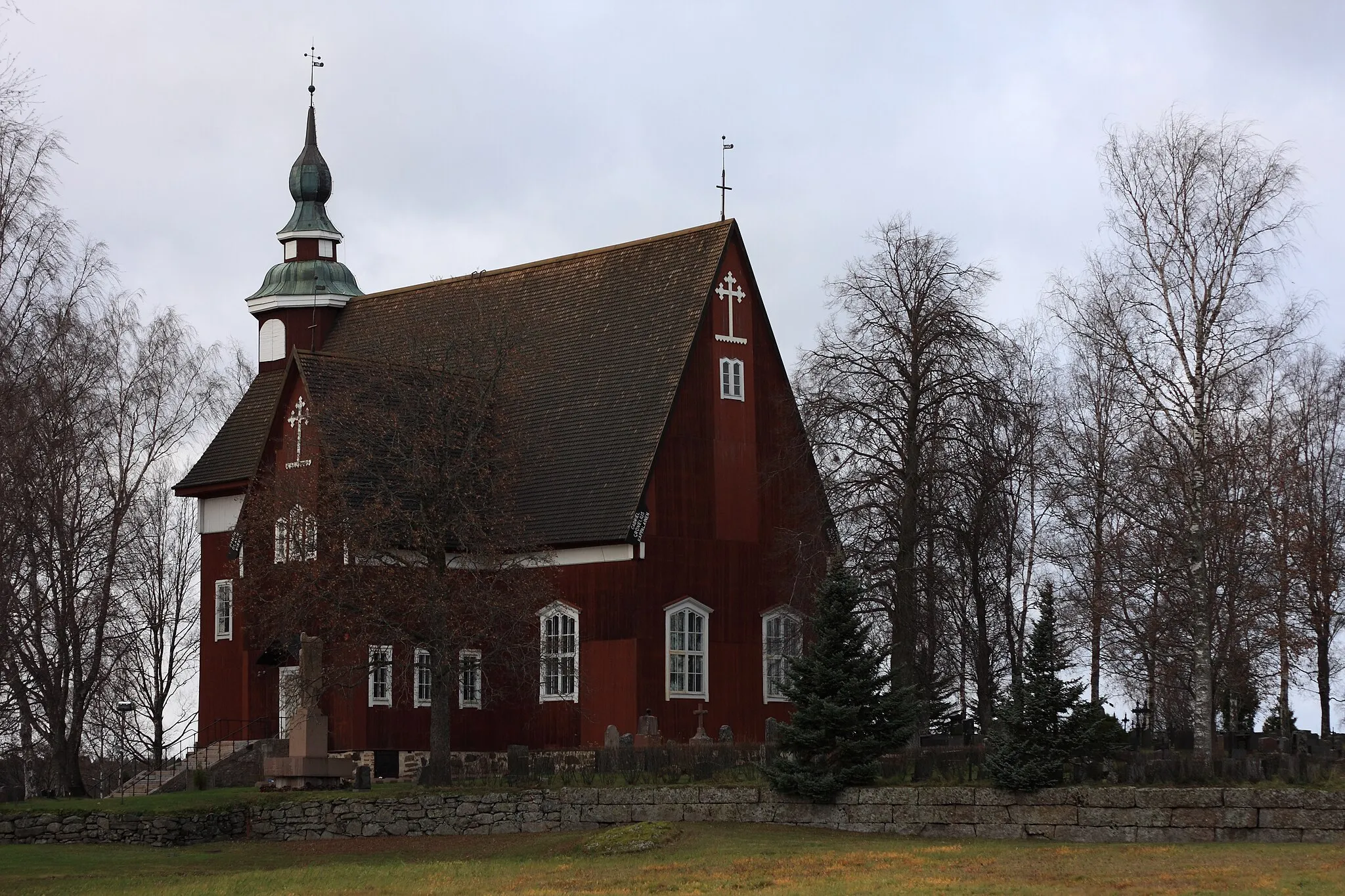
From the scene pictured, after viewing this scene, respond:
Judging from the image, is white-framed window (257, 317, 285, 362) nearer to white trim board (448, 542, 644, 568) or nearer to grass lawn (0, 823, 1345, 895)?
white trim board (448, 542, 644, 568)

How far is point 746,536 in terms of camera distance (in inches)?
1635

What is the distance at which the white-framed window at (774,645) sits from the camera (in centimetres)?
4125

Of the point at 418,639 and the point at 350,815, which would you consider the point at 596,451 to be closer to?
the point at 418,639

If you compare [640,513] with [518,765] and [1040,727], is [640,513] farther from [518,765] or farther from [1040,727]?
[1040,727]

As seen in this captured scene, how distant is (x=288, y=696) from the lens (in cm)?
3816

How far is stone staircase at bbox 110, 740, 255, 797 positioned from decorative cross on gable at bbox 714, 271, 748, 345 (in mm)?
13999

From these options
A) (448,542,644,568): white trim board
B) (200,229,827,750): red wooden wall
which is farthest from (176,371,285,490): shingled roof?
(448,542,644,568): white trim board

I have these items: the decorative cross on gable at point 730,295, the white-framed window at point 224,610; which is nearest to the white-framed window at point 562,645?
the decorative cross on gable at point 730,295

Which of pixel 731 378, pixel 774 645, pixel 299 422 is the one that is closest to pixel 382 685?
pixel 299 422

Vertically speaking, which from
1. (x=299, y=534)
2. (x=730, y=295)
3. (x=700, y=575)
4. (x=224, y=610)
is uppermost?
(x=730, y=295)

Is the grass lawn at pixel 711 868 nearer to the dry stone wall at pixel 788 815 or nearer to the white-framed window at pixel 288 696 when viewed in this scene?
the dry stone wall at pixel 788 815

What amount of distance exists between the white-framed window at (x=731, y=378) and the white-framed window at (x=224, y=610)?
13.4 m

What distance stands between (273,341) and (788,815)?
26160 millimetres

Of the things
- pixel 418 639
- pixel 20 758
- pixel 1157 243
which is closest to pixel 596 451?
pixel 418 639
